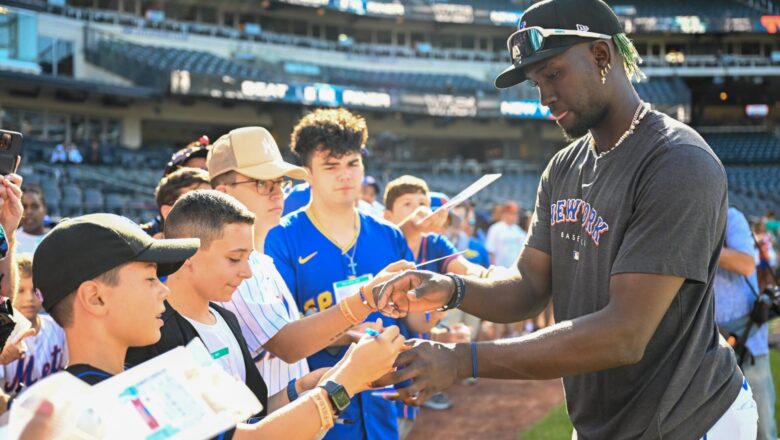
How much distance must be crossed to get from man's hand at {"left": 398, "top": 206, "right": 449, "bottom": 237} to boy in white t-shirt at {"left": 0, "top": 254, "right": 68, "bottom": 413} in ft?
6.44

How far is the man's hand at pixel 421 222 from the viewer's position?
3.94 m

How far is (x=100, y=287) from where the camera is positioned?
6.61 ft

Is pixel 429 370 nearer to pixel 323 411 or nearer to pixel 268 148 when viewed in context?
pixel 323 411

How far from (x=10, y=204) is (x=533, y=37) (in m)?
2.31

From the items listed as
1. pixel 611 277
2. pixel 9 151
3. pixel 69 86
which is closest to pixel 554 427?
pixel 611 277

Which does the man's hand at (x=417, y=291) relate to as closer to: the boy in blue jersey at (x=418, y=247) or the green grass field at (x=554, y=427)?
the boy in blue jersey at (x=418, y=247)

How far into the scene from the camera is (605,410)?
2.36m

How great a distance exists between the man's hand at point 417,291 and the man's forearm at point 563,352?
1.22 ft

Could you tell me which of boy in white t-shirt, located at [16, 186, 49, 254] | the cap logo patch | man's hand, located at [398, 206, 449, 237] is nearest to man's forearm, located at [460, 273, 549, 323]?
man's hand, located at [398, 206, 449, 237]

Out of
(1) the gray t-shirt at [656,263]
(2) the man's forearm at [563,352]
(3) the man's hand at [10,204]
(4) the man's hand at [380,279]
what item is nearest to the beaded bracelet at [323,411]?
(2) the man's forearm at [563,352]

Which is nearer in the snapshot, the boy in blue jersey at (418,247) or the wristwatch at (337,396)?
the wristwatch at (337,396)

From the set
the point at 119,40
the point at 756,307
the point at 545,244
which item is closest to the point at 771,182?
the point at 119,40

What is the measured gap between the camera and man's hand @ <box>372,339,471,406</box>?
2.06m

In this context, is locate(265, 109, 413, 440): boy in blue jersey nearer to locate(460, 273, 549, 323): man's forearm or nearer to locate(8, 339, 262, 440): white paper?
locate(460, 273, 549, 323): man's forearm
